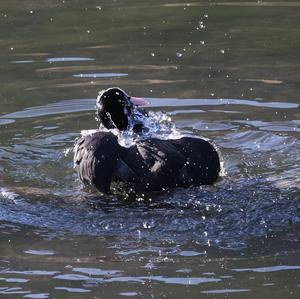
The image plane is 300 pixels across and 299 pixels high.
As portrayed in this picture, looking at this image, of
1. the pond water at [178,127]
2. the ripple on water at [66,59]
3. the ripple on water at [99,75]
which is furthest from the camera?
the ripple on water at [66,59]

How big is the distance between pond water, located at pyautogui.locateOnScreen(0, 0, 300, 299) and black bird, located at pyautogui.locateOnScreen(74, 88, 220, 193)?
0.12m

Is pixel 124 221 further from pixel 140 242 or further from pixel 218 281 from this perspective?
pixel 218 281

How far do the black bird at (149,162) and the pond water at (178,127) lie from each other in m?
0.12

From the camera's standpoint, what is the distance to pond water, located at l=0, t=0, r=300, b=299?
5.77 m

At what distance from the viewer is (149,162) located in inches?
259

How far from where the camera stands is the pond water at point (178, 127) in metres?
5.77

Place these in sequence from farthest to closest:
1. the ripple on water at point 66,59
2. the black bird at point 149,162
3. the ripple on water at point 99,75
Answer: the ripple on water at point 66,59 → the ripple on water at point 99,75 → the black bird at point 149,162

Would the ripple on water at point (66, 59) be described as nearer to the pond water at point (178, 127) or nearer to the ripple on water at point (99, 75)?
the pond water at point (178, 127)

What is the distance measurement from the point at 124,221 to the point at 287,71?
4.02m

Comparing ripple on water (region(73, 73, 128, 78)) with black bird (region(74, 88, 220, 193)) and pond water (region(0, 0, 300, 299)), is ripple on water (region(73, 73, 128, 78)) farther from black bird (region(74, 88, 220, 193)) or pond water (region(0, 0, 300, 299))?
black bird (region(74, 88, 220, 193))

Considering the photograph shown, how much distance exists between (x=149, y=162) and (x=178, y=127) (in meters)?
2.03

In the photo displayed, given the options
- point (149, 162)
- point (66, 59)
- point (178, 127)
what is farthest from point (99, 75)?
point (149, 162)

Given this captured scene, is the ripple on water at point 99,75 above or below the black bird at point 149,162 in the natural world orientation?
above

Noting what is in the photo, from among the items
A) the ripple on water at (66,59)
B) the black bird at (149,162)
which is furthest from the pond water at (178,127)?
the black bird at (149,162)
